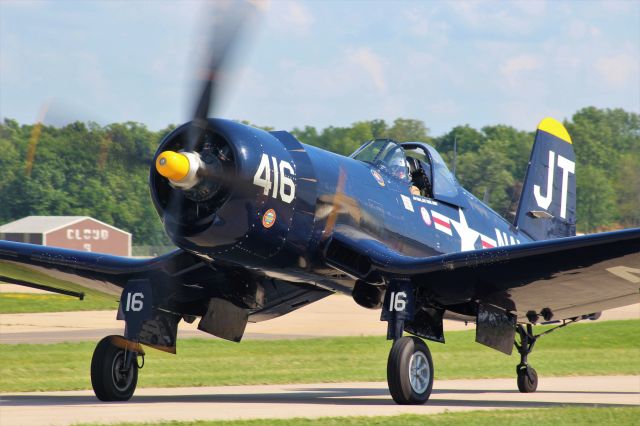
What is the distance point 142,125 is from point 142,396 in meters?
4.39

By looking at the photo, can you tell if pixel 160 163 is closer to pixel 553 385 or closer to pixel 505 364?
pixel 553 385

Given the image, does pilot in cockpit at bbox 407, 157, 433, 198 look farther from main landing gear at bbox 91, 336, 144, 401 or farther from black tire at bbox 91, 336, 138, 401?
black tire at bbox 91, 336, 138, 401

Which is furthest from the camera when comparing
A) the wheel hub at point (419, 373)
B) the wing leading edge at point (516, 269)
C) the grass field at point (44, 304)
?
the grass field at point (44, 304)

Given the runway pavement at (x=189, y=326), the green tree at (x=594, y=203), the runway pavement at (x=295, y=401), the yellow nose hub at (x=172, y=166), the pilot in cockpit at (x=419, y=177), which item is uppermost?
the green tree at (x=594, y=203)

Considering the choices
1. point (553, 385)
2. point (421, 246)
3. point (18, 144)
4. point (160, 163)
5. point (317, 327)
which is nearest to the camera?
point (160, 163)

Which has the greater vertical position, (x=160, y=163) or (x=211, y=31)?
(x=211, y=31)

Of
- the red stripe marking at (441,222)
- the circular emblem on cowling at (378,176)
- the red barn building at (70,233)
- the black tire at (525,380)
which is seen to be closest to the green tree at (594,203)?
the red barn building at (70,233)

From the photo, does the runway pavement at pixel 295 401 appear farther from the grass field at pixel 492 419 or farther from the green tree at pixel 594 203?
the green tree at pixel 594 203

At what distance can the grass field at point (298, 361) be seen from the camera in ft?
59.8

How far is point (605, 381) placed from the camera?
61.9 feet

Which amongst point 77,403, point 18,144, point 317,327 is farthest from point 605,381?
point 18,144

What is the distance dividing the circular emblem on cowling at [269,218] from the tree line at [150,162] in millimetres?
1431

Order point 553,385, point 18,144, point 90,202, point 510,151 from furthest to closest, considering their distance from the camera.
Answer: point 510,151, point 90,202, point 18,144, point 553,385

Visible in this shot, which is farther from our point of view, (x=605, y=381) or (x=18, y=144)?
(x=18, y=144)
